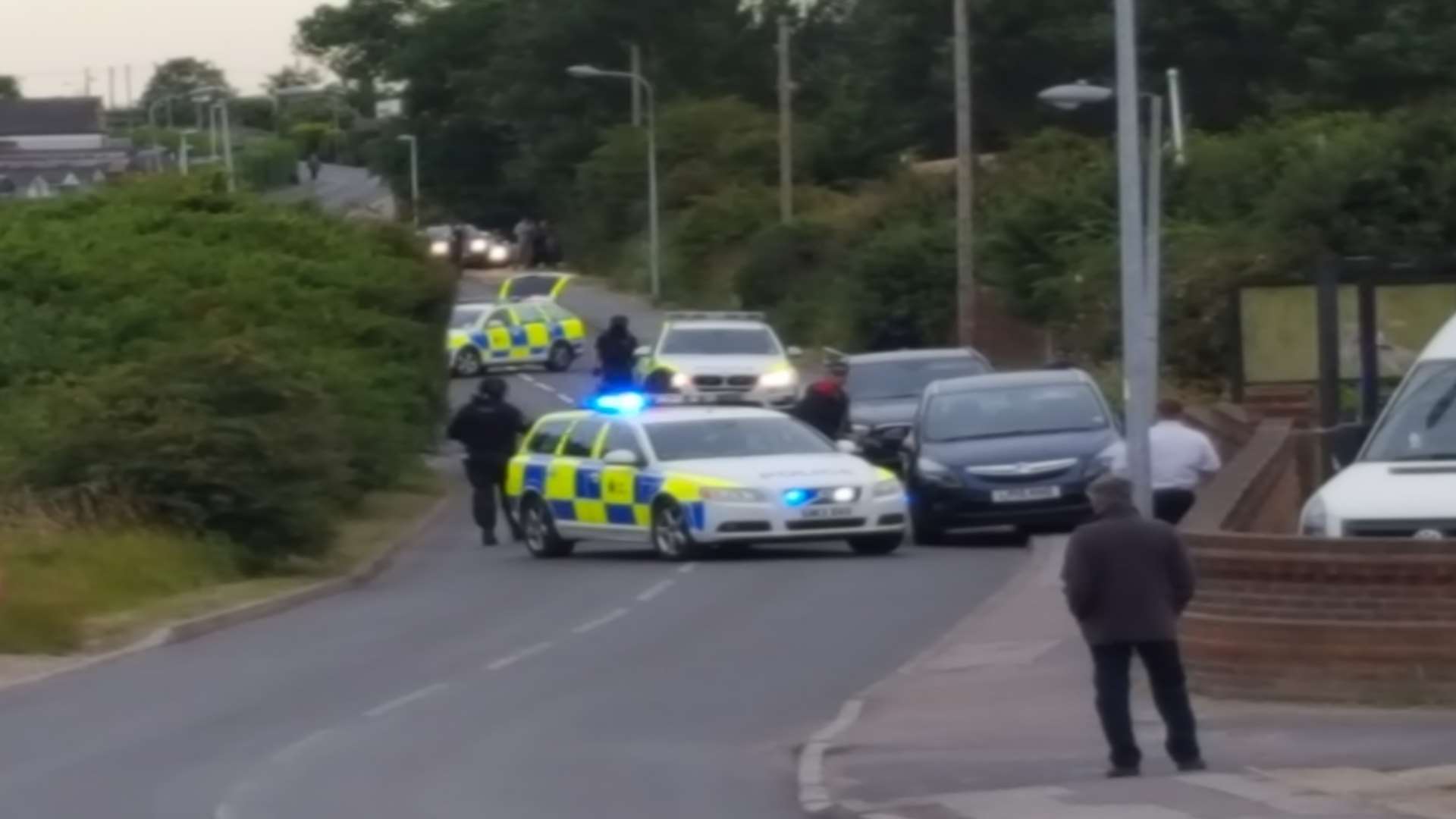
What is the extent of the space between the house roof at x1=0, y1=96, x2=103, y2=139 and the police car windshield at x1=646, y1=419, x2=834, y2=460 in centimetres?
9905

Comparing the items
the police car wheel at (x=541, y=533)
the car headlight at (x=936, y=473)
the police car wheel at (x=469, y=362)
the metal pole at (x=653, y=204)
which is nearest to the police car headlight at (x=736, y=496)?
the car headlight at (x=936, y=473)

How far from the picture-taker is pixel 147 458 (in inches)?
1105

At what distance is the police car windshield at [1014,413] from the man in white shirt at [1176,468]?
6.94 m

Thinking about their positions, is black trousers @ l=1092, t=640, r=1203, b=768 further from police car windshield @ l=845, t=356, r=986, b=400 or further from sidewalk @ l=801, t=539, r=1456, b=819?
police car windshield @ l=845, t=356, r=986, b=400

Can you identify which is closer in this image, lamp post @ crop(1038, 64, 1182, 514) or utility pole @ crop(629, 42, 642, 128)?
lamp post @ crop(1038, 64, 1182, 514)

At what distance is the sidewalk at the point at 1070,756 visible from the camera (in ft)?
40.7

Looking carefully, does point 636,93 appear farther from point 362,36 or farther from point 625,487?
point 625,487

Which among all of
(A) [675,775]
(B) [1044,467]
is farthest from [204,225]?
(A) [675,775]

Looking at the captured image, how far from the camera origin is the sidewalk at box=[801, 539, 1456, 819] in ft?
40.7

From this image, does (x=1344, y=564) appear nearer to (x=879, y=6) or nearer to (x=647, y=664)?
(x=647, y=664)

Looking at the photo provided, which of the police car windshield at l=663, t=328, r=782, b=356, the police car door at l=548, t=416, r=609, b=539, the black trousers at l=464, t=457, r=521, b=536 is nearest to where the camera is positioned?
the police car door at l=548, t=416, r=609, b=539

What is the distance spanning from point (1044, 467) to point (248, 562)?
279 inches

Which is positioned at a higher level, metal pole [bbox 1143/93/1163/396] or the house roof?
the house roof

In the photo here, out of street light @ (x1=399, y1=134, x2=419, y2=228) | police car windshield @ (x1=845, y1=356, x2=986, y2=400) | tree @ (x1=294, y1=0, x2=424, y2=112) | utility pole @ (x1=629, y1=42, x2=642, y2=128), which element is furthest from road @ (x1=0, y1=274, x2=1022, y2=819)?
tree @ (x1=294, y1=0, x2=424, y2=112)
